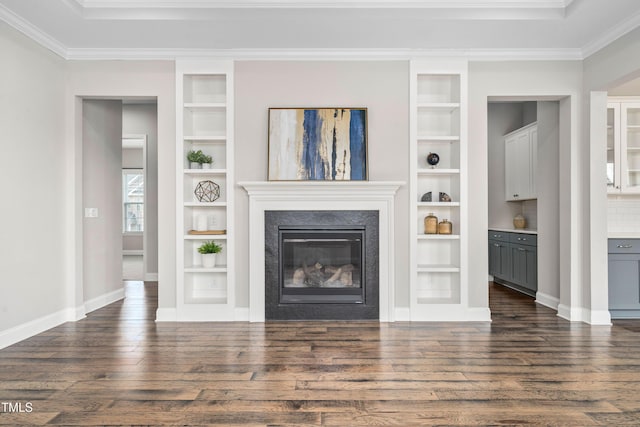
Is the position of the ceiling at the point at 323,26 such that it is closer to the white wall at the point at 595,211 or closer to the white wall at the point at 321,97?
the white wall at the point at 321,97

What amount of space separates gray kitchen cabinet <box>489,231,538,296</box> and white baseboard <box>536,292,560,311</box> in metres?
0.21

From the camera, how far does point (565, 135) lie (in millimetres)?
4488

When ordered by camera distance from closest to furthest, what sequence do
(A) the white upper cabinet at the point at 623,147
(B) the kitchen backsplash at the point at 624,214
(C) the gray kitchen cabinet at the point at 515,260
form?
(A) the white upper cabinet at the point at 623,147 < (B) the kitchen backsplash at the point at 624,214 < (C) the gray kitchen cabinet at the point at 515,260

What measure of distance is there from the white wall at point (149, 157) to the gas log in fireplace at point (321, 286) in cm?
331

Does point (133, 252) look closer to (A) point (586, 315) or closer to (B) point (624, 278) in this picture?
(A) point (586, 315)

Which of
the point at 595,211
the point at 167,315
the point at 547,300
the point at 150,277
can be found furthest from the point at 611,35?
the point at 150,277

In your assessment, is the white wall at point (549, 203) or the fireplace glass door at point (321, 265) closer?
the fireplace glass door at point (321, 265)

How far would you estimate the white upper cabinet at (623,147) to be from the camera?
4.73m

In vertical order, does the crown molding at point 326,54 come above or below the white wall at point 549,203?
above

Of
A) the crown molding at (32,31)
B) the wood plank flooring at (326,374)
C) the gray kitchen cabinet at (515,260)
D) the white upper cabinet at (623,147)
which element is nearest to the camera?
the wood plank flooring at (326,374)

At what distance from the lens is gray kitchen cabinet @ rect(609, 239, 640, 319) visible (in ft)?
14.3

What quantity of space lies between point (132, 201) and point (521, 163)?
946 cm

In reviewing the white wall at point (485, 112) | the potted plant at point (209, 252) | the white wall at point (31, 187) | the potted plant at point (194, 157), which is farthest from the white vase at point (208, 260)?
the white wall at point (485, 112)

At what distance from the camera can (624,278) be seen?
440 centimetres
